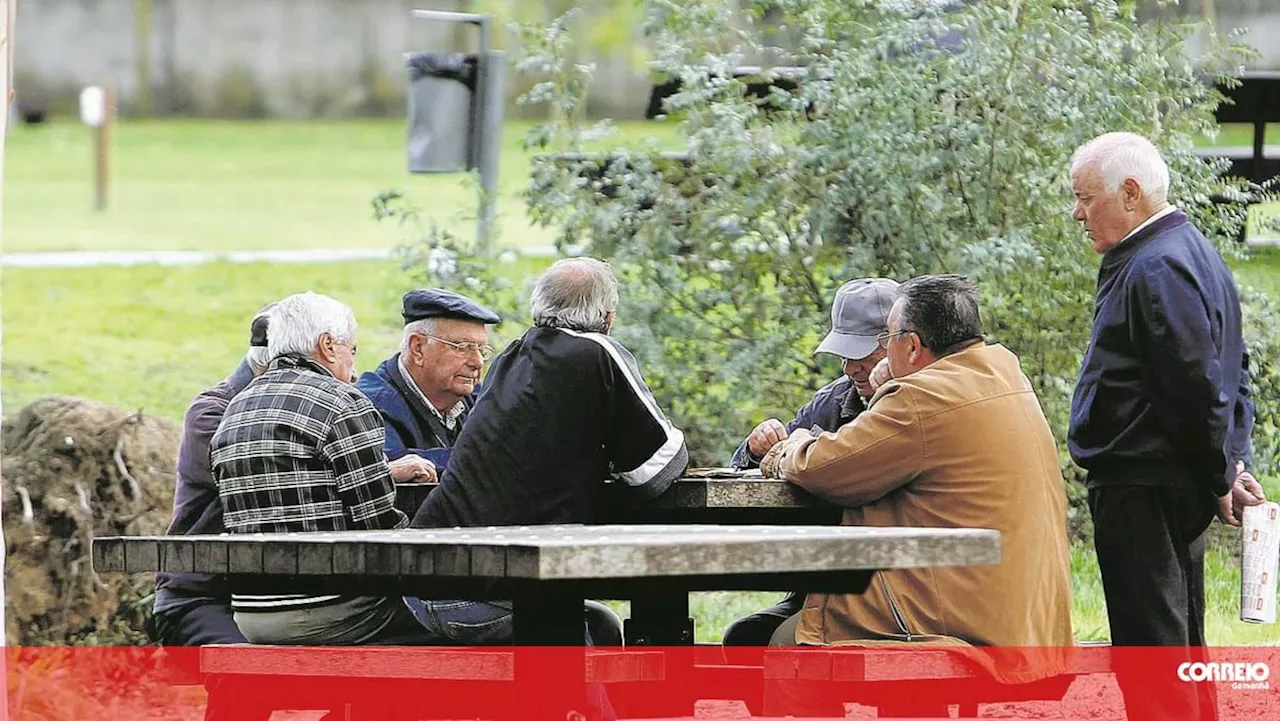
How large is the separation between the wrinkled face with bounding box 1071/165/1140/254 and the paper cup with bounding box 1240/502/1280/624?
0.77 metres

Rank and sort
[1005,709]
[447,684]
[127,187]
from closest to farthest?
[447,684]
[1005,709]
[127,187]

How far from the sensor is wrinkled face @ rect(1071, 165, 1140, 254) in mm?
4754

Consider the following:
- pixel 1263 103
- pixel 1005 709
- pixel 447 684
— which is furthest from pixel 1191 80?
pixel 447 684

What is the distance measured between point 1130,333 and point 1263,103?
3.79 meters

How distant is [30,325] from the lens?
11398 mm

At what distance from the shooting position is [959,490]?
435cm

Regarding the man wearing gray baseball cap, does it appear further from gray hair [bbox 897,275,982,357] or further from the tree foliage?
the tree foliage

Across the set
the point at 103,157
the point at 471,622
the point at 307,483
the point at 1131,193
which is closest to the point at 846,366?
the point at 1131,193

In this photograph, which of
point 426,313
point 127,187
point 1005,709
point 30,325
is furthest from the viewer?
point 127,187

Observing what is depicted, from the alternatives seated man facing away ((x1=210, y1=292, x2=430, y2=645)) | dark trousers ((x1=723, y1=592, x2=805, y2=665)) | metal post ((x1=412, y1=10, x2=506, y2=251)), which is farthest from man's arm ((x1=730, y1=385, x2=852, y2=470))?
metal post ((x1=412, y1=10, x2=506, y2=251))

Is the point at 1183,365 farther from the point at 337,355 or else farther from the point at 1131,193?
the point at 337,355

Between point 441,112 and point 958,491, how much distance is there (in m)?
4.73

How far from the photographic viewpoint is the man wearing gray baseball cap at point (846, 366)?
5051 millimetres

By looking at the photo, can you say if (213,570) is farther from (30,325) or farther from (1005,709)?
(30,325)
